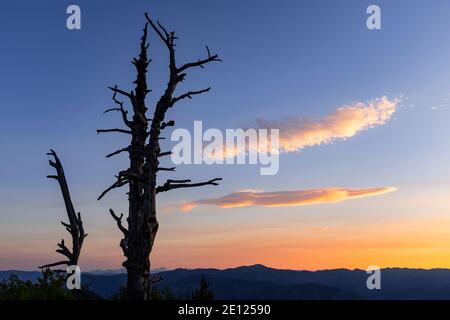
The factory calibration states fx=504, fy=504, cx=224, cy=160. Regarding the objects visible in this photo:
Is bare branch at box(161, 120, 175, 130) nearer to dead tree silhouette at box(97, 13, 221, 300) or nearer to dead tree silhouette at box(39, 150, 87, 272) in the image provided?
dead tree silhouette at box(97, 13, 221, 300)

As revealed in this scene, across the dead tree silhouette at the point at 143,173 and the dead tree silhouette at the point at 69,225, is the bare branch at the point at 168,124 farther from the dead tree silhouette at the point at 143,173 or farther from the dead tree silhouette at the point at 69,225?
the dead tree silhouette at the point at 69,225

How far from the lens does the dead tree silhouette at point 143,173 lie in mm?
15789

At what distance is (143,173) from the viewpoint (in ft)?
55.0

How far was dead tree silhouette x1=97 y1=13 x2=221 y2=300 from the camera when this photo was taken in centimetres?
1579

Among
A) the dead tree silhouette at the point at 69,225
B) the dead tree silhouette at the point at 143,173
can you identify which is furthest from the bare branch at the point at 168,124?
the dead tree silhouette at the point at 69,225

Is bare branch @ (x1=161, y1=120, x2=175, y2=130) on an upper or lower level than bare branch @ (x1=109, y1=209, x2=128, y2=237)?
upper

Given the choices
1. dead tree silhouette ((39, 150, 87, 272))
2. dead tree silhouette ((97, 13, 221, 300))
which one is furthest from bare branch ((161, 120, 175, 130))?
dead tree silhouette ((39, 150, 87, 272))

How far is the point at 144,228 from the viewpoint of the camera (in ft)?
51.9

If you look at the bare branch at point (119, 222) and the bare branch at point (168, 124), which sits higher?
the bare branch at point (168, 124)

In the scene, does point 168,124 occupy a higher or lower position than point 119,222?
higher
